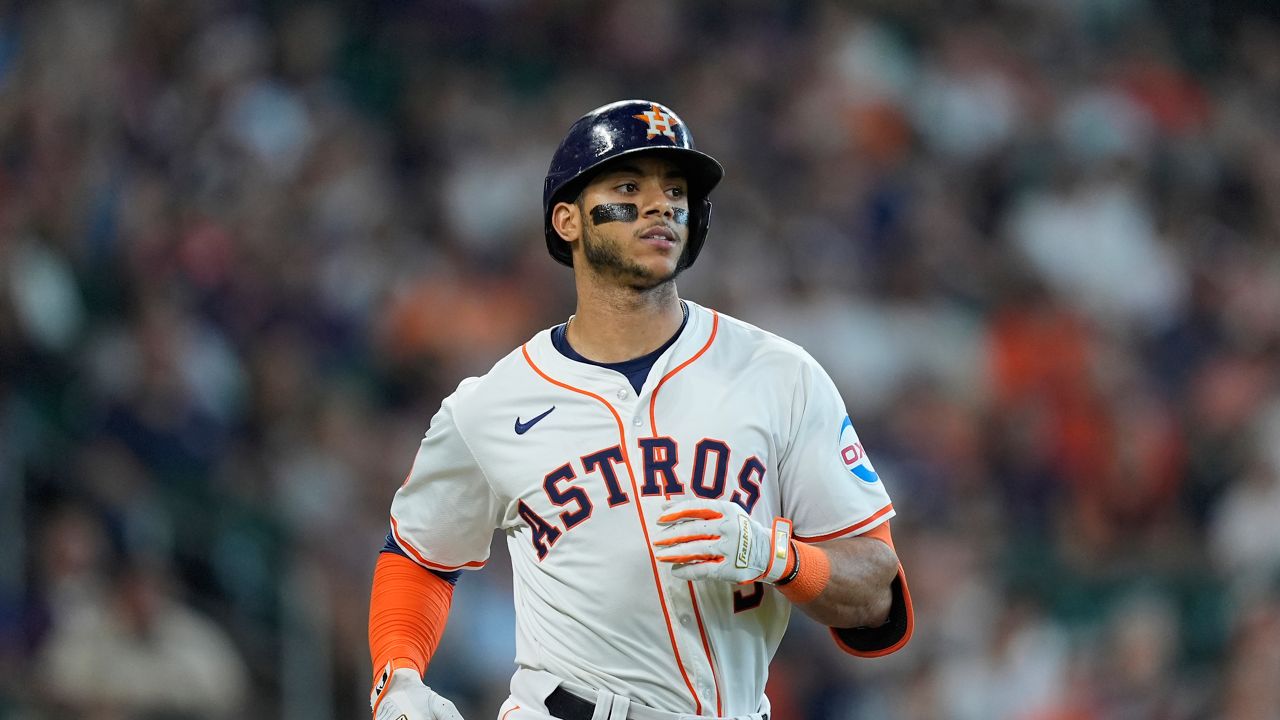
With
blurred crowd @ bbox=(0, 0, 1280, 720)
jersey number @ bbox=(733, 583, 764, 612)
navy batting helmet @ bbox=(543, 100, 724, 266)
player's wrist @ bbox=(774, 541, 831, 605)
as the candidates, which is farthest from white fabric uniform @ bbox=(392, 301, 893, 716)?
blurred crowd @ bbox=(0, 0, 1280, 720)

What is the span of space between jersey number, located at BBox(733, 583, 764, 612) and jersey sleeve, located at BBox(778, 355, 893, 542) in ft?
0.47

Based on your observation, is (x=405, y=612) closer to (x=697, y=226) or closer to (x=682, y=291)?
(x=697, y=226)

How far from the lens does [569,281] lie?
938cm

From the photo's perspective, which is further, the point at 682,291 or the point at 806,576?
the point at 682,291

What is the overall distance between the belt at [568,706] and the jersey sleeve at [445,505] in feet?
1.53

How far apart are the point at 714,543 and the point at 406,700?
2.81 feet

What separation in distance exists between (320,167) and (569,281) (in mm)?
1573

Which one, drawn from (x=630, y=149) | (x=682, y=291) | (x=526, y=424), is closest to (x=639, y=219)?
(x=630, y=149)

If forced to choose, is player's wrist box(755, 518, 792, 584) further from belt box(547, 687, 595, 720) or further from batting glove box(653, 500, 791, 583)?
belt box(547, 687, 595, 720)

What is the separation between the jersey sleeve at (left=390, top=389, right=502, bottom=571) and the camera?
152 inches

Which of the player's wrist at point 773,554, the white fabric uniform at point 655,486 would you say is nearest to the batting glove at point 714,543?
the player's wrist at point 773,554

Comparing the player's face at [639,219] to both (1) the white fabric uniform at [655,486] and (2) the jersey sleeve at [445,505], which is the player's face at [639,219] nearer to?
(1) the white fabric uniform at [655,486]

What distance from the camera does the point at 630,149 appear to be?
361 centimetres

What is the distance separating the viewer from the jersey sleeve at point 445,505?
3852 mm
